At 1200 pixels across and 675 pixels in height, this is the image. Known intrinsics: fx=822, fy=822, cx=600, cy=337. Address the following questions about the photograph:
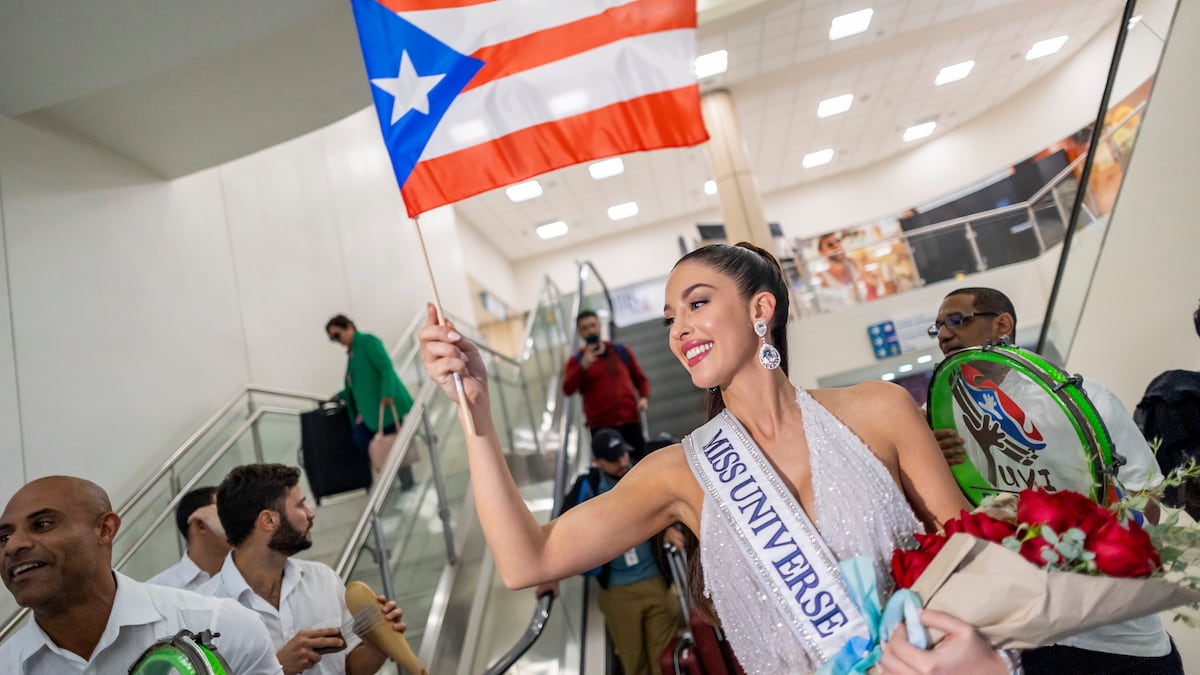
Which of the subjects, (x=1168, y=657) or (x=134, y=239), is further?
(x=134, y=239)

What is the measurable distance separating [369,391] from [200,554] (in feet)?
7.87

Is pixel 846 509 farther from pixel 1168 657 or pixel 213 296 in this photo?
pixel 213 296

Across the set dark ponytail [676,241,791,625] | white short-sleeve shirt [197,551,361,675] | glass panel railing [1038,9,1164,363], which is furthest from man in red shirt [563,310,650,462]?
dark ponytail [676,241,791,625]

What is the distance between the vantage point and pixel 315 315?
864 centimetres

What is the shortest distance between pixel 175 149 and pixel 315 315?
9.99ft

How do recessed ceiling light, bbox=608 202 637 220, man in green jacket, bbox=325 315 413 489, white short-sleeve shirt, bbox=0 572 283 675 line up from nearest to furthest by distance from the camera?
white short-sleeve shirt, bbox=0 572 283 675 < man in green jacket, bbox=325 315 413 489 < recessed ceiling light, bbox=608 202 637 220

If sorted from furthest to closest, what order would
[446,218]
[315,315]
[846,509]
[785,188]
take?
[785,188]
[446,218]
[315,315]
[846,509]

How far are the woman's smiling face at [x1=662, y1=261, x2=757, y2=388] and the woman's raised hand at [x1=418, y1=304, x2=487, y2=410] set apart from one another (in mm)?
396

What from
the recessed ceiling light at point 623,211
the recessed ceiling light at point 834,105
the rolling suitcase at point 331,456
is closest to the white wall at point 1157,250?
the rolling suitcase at point 331,456

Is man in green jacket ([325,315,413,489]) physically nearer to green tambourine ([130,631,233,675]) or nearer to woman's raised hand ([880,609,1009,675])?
green tambourine ([130,631,233,675])

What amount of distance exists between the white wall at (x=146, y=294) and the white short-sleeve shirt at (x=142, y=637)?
2.47 meters

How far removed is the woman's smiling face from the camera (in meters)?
1.63

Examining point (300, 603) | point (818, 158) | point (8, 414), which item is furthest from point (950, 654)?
point (818, 158)

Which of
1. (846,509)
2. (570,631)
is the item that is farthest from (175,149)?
(846,509)
